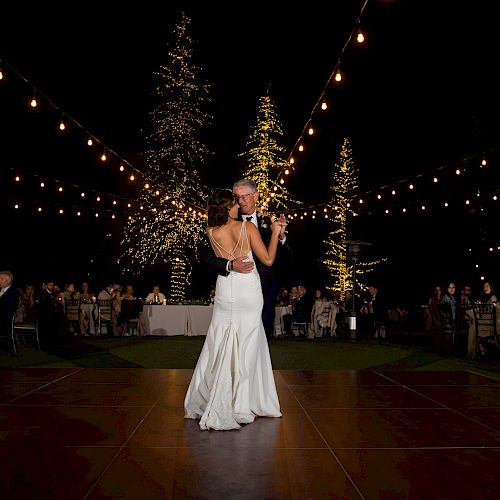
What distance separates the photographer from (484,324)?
32.2 ft

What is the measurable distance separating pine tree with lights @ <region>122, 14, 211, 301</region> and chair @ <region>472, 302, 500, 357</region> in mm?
11499

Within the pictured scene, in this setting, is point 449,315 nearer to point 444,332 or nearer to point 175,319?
point 444,332

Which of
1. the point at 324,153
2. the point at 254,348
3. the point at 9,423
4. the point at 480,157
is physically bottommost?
the point at 9,423

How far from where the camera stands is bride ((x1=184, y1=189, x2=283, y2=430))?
4.12 m

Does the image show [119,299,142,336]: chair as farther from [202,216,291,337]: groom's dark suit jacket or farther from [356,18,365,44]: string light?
[202,216,291,337]: groom's dark suit jacket

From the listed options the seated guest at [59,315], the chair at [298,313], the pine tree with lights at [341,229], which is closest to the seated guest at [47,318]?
the seated guest at [59,315]

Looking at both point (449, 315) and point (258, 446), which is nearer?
point (258, 446)

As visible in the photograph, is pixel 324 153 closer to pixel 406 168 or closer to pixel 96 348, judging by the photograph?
pixel 406 168

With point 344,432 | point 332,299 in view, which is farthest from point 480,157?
point 344,432

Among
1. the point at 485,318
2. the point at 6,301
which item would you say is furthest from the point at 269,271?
the point at 485,318

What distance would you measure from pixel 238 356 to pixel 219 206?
103 cm

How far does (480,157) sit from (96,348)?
8867 millimetres

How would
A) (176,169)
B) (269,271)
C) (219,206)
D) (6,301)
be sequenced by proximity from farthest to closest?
(176,169), (6,301), (269,271), (219,206)

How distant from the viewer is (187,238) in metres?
21.6
